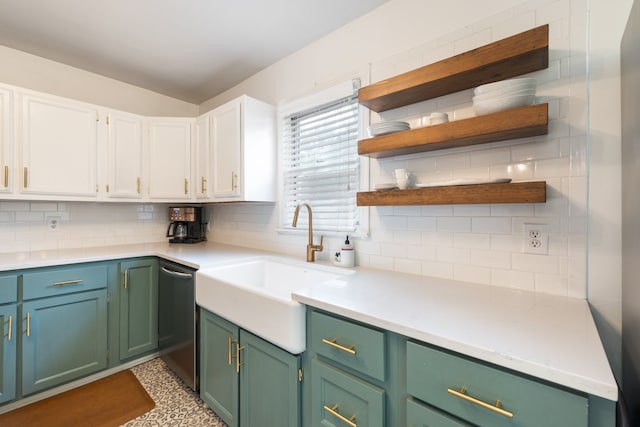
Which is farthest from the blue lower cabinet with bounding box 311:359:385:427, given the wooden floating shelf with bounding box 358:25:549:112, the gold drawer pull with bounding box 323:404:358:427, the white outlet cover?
the white outlet cover

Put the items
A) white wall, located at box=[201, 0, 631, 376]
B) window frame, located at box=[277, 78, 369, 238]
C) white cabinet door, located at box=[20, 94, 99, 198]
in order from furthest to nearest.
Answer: white cabinet door, located at box=[20, 94, 99, 198]
window frame, located at box=[277, 78, 369, 238]
white wall, located at box=[201, 0, 631, 376]

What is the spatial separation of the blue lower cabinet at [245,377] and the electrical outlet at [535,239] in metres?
1.11

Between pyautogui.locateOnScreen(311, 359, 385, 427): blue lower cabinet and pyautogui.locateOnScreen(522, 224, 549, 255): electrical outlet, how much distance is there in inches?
34.6

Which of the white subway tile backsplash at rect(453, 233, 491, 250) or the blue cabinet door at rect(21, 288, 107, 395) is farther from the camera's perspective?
the blue cabinet door at rect(21, 288, 107, 395)

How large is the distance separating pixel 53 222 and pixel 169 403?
179 cm

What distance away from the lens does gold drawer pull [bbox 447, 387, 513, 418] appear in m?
0.69

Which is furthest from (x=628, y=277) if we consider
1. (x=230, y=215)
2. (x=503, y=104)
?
(x=230, y=215)

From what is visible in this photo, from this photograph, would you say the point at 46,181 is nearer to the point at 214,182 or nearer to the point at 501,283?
the point at 214,182

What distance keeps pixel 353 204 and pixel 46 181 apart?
228 centimetres

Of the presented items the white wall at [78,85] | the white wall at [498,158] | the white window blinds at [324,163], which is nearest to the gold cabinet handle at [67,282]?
the white wall at [498,158]

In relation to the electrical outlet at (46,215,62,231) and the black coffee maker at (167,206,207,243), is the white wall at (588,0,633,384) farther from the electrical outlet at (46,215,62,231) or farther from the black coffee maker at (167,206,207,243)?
the electrical outlet at (46,215,62,231)

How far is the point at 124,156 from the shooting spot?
2.52 meters

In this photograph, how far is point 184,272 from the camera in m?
1.94

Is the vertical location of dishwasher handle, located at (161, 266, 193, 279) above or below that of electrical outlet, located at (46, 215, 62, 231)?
below
